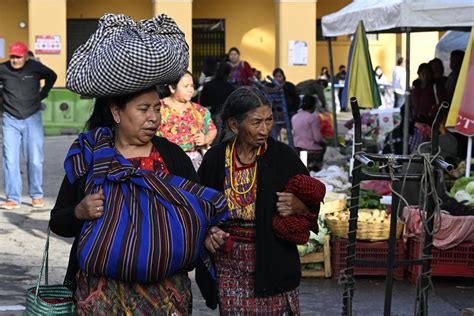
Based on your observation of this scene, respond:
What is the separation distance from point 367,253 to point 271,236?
4.00 m

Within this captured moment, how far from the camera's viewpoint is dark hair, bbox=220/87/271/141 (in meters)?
4.88

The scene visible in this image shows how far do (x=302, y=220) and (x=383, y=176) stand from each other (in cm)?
97

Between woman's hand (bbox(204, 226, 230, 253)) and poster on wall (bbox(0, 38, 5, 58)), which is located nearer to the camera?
woman's hand (bbox(204, 226, 230, 253))

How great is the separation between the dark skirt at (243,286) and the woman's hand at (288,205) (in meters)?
0.19

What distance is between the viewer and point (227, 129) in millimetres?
5152

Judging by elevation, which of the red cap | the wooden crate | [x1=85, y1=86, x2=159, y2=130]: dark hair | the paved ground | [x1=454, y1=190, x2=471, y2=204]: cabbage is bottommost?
the paved ground

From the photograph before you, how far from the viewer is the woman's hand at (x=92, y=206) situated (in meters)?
3.91

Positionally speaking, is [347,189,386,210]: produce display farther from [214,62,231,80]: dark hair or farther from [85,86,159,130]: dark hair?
[85,86,159,130]: dark hair

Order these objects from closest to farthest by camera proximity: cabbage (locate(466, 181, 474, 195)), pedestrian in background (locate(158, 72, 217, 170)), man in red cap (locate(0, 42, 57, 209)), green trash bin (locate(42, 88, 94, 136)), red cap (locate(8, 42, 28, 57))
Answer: pedestrian in background (locate(158, 72, 217, 170)) → cabbage (locate(466, 181, 474, 195)) → red cap (locate(8, 42, 28, 57)) → man in red cap (locate(0, 42, 57, 209)) → green trash bin (locate(42, 88, 94, 136))

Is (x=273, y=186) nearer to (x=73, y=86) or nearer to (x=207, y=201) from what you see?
(x=207, y=201)

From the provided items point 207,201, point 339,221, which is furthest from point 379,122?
point 207,201

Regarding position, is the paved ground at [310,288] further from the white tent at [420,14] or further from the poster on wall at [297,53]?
the poster on wall at [297,53]

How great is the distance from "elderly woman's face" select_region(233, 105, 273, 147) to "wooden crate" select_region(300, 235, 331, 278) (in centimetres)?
393

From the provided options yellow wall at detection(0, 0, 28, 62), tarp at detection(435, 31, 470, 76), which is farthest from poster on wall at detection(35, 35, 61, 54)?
tarp at detection(435, 31, 470, 76)
